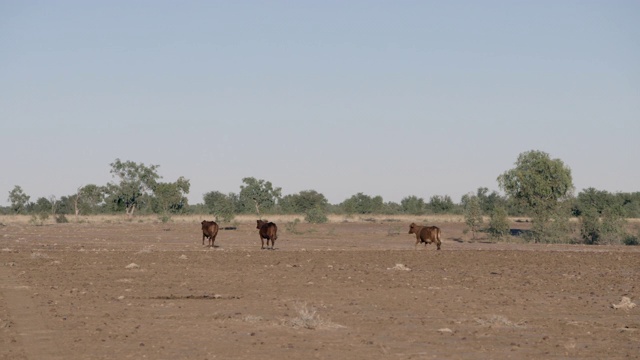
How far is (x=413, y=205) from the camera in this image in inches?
4882

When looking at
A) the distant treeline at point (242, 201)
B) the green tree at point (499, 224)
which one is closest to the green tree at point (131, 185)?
the distant treeline at point (242, 201)

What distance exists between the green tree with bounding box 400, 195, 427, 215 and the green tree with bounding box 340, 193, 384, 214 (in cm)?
380

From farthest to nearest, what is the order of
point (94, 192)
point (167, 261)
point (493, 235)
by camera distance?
point (94, 192) → point (493, 235) → point (167, 261)

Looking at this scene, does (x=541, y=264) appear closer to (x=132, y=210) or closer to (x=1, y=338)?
(x=1, y=338)

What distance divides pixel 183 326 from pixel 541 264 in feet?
63.3

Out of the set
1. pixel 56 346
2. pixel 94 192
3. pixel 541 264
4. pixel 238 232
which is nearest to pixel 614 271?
pixel 541 264

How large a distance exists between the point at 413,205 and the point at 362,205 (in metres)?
9.24

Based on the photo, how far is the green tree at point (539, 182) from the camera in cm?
6531

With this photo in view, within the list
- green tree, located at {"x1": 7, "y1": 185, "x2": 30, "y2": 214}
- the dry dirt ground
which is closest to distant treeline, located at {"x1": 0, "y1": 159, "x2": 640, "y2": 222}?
green tree, located at {"x1": 7, "y1": 185, "x2": 30, "y2": 214}

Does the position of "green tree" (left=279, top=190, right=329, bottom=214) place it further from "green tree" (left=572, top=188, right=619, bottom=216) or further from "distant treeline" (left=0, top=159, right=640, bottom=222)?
"green tree" (left=572, top=188, right=619, bottom=216)

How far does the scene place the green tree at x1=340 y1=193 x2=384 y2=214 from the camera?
114 meters

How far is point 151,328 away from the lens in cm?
1527

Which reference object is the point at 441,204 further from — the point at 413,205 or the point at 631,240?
the point at 631,240

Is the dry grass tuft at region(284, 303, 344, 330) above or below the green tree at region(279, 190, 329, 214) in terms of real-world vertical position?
below
